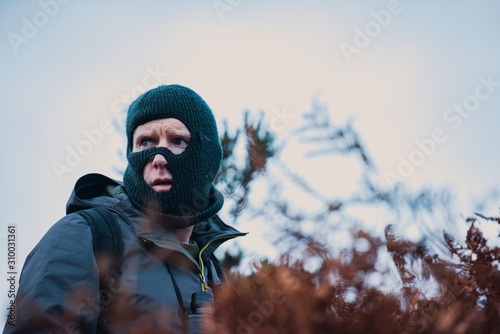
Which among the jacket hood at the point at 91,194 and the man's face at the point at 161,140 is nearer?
the jacket hood at the point at 91,194

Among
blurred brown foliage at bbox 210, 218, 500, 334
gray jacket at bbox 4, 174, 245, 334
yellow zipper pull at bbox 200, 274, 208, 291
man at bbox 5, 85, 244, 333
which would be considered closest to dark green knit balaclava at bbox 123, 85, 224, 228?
man at bbox 5, 85, 244, 333

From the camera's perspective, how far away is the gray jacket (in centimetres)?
177

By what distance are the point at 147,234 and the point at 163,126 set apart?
74 cm

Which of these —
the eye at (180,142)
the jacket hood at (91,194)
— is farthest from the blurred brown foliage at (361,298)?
the eye at (180,142)

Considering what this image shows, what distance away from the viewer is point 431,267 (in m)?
1.00

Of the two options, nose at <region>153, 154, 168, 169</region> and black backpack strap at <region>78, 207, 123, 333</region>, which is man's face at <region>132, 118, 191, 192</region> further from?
black backpack strap at <region>78, 207, 123, 333</region>

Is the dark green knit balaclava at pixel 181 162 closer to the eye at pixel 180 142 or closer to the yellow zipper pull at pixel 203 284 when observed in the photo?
the eye at pixel 180 142

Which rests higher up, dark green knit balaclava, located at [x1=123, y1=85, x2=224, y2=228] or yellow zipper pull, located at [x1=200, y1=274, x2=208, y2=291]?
dark green knit balaclava, located at [x1=123, y1=85, x2=224, y2=228]

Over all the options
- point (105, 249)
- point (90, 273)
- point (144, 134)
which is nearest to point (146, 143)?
point (144, 134)

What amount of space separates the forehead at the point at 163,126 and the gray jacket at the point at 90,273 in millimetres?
365

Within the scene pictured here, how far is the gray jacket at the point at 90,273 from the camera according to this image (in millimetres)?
1774

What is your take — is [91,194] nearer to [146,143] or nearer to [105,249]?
[146,143]

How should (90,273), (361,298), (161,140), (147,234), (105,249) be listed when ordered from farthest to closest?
1. (161,140)
2. (147,234)
3. (105,249)
4. (90,273)
5. (361,298)

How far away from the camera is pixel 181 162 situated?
267 cm
